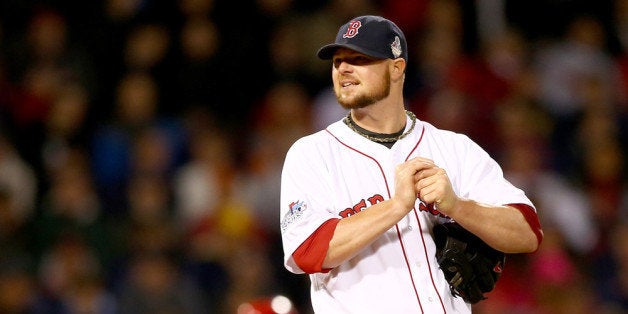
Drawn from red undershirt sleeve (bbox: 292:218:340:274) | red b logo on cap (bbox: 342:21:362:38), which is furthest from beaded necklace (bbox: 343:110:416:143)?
red undershirt sleeve (bbox: 292:218:340:274)

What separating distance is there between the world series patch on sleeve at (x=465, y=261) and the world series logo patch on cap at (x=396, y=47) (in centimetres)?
69

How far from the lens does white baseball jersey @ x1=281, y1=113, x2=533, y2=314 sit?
4.11 m

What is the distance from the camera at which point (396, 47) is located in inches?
169

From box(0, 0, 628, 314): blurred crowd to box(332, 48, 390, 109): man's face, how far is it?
3354 millimetres

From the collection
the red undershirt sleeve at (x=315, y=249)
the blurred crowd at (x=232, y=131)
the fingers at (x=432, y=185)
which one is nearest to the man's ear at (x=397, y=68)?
the fingers at (x=432, y=185)

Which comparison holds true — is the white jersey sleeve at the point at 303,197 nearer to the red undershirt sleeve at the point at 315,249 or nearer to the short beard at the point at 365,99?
the red undershirt sleeve at the point at 315,249

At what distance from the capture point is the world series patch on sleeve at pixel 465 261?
4152mm

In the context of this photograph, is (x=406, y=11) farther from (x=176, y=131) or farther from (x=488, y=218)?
(x=488, y=218)

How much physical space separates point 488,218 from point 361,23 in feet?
2.96

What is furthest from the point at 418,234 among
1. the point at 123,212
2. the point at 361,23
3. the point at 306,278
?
the point at 123,212

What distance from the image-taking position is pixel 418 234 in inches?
167

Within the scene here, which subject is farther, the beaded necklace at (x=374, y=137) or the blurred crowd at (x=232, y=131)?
the blurred crowd at (x=232, y=131)

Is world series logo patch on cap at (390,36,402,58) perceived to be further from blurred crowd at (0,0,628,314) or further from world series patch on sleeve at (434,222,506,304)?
blurred crowd at (0,0,628,314)

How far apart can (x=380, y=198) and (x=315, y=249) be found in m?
0.38
